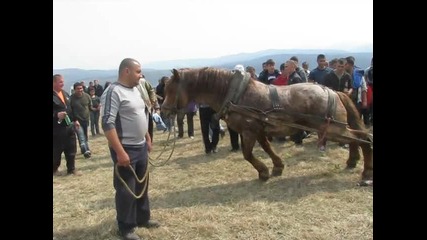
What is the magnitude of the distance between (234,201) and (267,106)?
1438 mm

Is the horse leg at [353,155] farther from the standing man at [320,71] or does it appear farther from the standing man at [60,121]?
the standing man at [60,121]

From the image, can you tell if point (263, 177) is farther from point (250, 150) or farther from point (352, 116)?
point (352, 116)

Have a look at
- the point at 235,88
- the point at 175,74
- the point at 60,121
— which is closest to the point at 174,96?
the point at 175,74

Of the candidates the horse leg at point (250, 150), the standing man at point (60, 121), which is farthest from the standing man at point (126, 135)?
the standing man at point (60, 121)

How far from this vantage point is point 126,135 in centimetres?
380

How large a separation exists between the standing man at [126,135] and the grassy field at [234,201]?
44 centimetres

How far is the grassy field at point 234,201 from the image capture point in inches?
163

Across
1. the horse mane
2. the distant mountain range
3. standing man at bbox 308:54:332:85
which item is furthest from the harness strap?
the distant mountain range

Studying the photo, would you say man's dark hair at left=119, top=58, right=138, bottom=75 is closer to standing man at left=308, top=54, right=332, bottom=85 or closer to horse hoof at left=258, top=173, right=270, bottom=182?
horse hoof at left=258, top=173, right=270, bottom=182

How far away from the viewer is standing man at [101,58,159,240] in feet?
11.9

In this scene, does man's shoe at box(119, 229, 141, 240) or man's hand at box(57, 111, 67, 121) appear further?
man's hand at box(57, 111, 67, 121)
